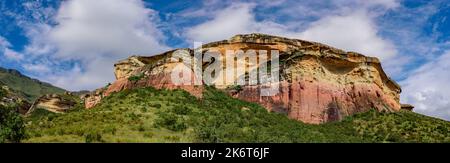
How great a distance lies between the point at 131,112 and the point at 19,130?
13.7 metres

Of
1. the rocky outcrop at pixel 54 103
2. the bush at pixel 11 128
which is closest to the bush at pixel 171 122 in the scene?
the bush at pixel 11 128

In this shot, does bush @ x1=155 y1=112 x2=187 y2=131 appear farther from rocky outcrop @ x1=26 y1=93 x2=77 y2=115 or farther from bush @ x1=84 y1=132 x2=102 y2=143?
rocky outcrop @ x1=26 y1=93 x2=77 y2=115

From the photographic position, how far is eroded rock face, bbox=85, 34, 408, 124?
5741 centimetres

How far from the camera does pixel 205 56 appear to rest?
64562 mm

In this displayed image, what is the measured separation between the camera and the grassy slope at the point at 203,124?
33.4 metres

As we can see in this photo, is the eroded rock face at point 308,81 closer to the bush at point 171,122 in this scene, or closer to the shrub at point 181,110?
the shrub at point 181,110

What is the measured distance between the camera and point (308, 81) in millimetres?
59375

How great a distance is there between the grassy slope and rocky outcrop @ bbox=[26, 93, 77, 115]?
4066 centimetres

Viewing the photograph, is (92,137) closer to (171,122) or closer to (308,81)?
(171,122)
